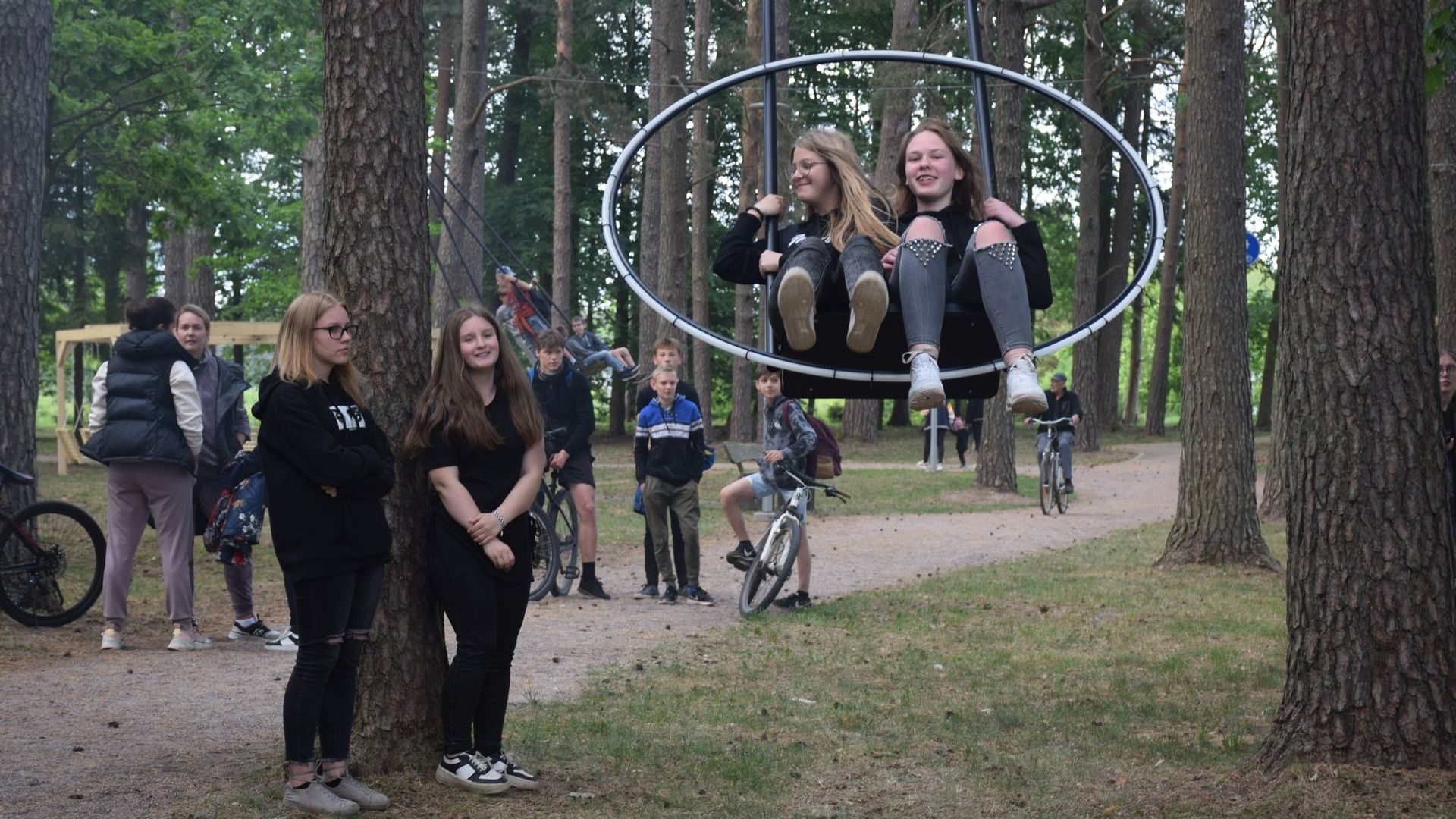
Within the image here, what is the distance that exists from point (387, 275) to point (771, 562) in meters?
5.27

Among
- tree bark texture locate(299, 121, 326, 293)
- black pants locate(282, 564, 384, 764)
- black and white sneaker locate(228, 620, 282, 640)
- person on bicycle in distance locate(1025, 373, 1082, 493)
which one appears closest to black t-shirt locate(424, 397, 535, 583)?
black pants locate(282, 564, 384, 764)

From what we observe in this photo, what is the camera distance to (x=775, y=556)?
34.4ft

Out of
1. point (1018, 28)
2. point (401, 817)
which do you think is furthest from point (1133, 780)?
point (1018, 28)

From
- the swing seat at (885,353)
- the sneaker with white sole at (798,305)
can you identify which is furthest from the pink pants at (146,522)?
the sneaker with white sole at (798,305)

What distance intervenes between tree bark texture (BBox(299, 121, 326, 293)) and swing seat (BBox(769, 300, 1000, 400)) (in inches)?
651

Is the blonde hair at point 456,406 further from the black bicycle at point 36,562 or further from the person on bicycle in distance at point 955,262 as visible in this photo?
the black bicycle at point 36,562

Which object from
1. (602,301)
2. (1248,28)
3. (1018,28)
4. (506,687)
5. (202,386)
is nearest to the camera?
(506,687)

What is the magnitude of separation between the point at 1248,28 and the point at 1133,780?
22.8 metres

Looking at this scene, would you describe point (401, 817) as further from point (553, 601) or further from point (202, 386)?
point (553, 601)

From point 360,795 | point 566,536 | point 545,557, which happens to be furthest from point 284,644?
point 360,795

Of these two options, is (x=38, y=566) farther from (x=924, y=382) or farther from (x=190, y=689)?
(x=924, y=382)

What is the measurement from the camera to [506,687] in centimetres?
578

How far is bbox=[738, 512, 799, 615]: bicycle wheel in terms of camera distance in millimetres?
10367

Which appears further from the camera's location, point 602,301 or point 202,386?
point 602,301
